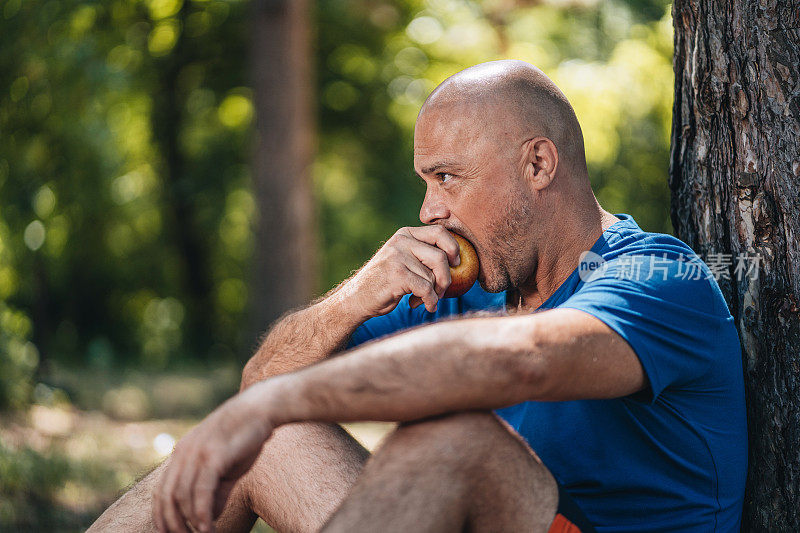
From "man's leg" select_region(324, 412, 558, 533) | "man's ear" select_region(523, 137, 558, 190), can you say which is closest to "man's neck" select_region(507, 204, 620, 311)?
"man's ear" select_region(523, 137, 558, 190)

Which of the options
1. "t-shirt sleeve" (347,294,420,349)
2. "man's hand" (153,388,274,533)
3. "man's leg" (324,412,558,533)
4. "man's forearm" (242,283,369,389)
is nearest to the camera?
"man's leg" (324,412,558,533)

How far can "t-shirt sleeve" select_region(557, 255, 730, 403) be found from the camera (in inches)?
77.3

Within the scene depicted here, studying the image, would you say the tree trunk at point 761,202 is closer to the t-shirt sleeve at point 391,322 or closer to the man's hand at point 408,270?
the man's hand at point 408,270

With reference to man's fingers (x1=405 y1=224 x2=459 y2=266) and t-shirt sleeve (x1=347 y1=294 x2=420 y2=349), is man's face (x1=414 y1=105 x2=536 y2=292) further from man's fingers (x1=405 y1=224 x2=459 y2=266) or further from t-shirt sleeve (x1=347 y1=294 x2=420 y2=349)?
t-shirt sleeve (x1=347 y1=294 x2=420 y2=349)

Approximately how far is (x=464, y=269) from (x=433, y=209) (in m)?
0.27

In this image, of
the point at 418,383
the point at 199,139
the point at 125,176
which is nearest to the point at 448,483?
the point at 418,383

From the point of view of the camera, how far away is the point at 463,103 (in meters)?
2.65

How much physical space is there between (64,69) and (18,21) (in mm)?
518

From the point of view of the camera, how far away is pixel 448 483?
1.81 meters

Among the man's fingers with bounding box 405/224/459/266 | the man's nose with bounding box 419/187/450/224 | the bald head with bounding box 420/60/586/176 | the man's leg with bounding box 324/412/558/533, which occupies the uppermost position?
the bald head with bounding box 420/60/586/176

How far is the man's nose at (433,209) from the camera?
109 inches

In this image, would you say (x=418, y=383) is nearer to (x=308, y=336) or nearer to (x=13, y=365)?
(x=308, y=336)

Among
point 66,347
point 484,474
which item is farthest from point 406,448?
point 66,347

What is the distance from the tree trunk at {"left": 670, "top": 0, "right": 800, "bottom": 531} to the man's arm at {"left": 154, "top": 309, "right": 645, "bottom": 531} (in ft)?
2.60
